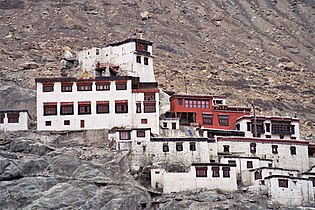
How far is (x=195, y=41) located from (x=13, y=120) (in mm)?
60590

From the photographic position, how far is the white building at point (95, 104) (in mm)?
73562

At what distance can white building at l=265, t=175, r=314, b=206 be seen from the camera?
67.1m

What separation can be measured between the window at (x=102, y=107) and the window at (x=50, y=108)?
4120mm

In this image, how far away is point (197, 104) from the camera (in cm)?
7812

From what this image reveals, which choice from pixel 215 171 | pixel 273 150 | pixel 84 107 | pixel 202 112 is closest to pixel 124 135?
pixel 84 107

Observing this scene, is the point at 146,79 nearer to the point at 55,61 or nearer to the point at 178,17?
the point at 55,61

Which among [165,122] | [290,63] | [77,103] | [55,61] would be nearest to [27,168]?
[77,103]

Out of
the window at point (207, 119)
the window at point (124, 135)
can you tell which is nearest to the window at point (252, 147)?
the window at point (207, 119)

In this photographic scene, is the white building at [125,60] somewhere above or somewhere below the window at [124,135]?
above

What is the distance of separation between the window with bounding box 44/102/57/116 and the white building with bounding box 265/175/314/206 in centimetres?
2129

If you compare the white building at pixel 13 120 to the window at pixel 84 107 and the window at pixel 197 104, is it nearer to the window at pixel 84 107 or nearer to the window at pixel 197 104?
the window at pixel 84 107

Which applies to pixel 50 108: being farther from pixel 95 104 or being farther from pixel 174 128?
pixel 174 128

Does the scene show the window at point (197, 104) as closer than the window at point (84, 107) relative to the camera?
No

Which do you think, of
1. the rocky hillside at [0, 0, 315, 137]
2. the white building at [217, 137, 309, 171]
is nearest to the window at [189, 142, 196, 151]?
the white building at [217, 137, 309, 171]
